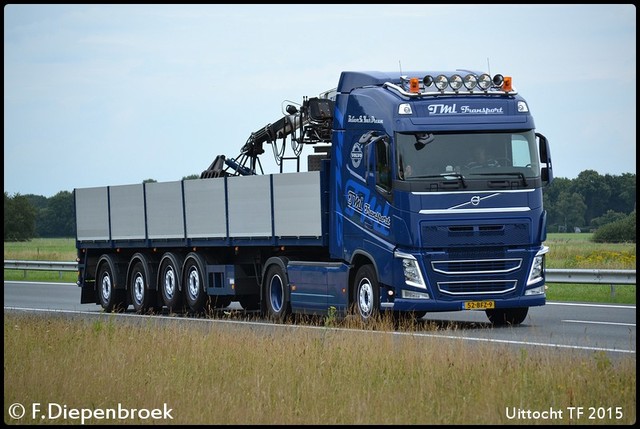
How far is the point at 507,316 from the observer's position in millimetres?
21359

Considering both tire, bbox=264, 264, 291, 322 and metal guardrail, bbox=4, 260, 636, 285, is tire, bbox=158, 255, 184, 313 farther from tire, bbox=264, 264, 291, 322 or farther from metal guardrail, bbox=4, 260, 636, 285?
metal guardrail, bbox=4, 260, 636, 285

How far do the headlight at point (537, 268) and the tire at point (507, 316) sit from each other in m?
0.68

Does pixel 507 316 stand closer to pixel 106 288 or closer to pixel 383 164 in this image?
pixel 383 164

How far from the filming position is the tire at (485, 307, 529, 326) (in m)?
21.1

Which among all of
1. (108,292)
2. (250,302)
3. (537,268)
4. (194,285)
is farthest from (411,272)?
(108,292)

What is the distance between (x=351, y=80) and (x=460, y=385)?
1033cm

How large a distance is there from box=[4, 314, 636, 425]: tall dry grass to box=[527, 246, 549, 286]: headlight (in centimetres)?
379

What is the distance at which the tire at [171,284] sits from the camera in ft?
87.1

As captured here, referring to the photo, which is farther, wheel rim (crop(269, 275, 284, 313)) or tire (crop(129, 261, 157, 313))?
tire (crop(129, 261, 157, 313))

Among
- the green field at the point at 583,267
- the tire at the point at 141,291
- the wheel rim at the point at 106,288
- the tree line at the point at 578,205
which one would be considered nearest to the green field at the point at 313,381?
the tire at the point at 141,291

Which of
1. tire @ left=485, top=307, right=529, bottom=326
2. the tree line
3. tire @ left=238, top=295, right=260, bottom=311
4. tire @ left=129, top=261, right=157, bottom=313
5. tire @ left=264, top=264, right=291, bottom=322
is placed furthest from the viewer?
the tree line

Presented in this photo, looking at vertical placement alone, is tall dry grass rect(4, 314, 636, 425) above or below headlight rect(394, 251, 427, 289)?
below

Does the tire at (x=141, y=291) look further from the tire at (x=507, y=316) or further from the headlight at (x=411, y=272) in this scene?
the headlight at (x=411, y=272)

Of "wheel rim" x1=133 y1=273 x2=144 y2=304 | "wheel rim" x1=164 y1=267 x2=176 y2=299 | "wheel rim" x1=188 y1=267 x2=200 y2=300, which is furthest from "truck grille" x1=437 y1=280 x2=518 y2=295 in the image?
"wheel rim" x1=133 y1=273 x2=144 y2=304
